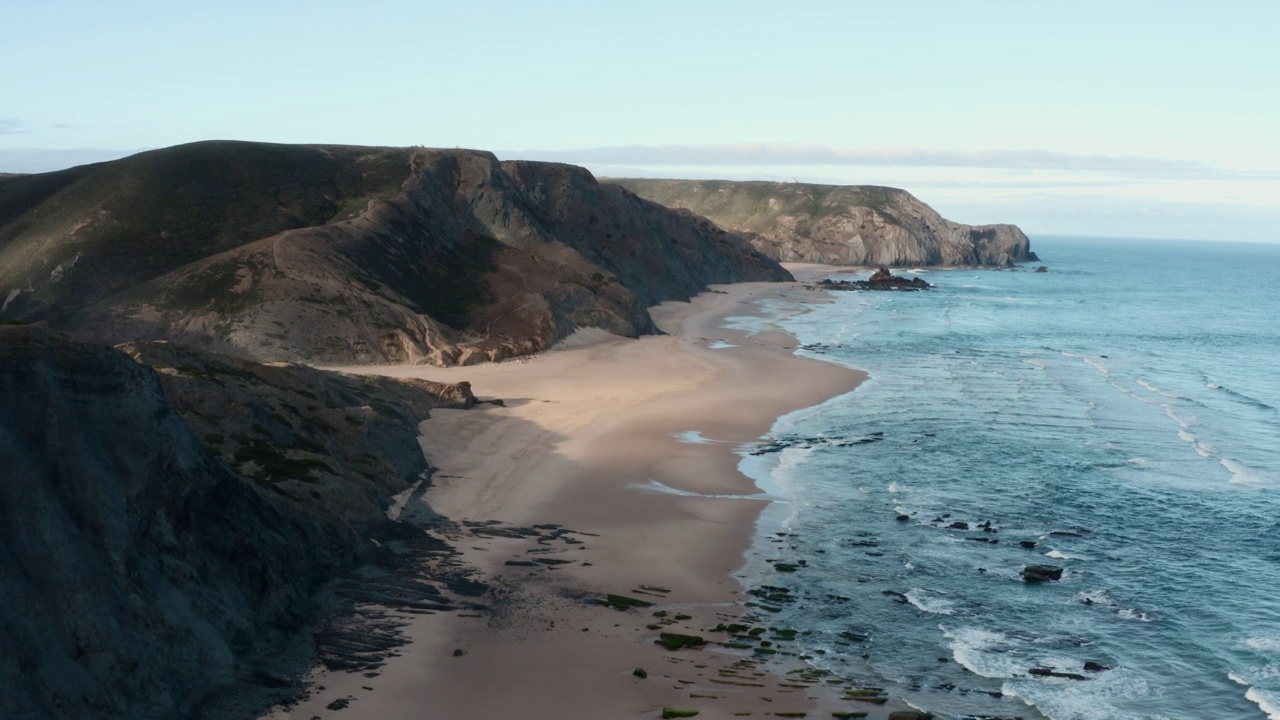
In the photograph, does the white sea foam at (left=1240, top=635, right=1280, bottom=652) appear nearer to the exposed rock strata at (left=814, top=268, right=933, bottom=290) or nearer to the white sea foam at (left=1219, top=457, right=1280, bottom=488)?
the white sea foam at (left=1219, top=457, right=1280, bottom=488)

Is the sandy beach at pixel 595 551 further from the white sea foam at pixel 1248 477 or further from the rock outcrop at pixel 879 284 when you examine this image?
the rock outcrop at pixel 879 284

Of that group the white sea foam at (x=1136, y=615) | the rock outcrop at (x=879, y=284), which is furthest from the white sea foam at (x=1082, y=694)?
the rock outcrop at (x=879, y=284)

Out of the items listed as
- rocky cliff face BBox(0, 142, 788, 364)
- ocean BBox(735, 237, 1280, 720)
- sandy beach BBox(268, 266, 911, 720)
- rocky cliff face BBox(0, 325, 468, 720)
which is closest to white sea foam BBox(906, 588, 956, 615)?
ocean BBox(735, 237, 1280, 720)

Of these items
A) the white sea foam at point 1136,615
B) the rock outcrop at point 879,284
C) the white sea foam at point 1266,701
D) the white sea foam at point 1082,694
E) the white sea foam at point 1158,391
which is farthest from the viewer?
the rock outcrop at point 879,284

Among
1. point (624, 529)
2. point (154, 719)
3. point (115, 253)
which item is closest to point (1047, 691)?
point (624, 529)

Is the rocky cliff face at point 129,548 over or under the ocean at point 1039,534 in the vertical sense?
over

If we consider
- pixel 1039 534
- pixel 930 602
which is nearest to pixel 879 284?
pixel 1039 534
